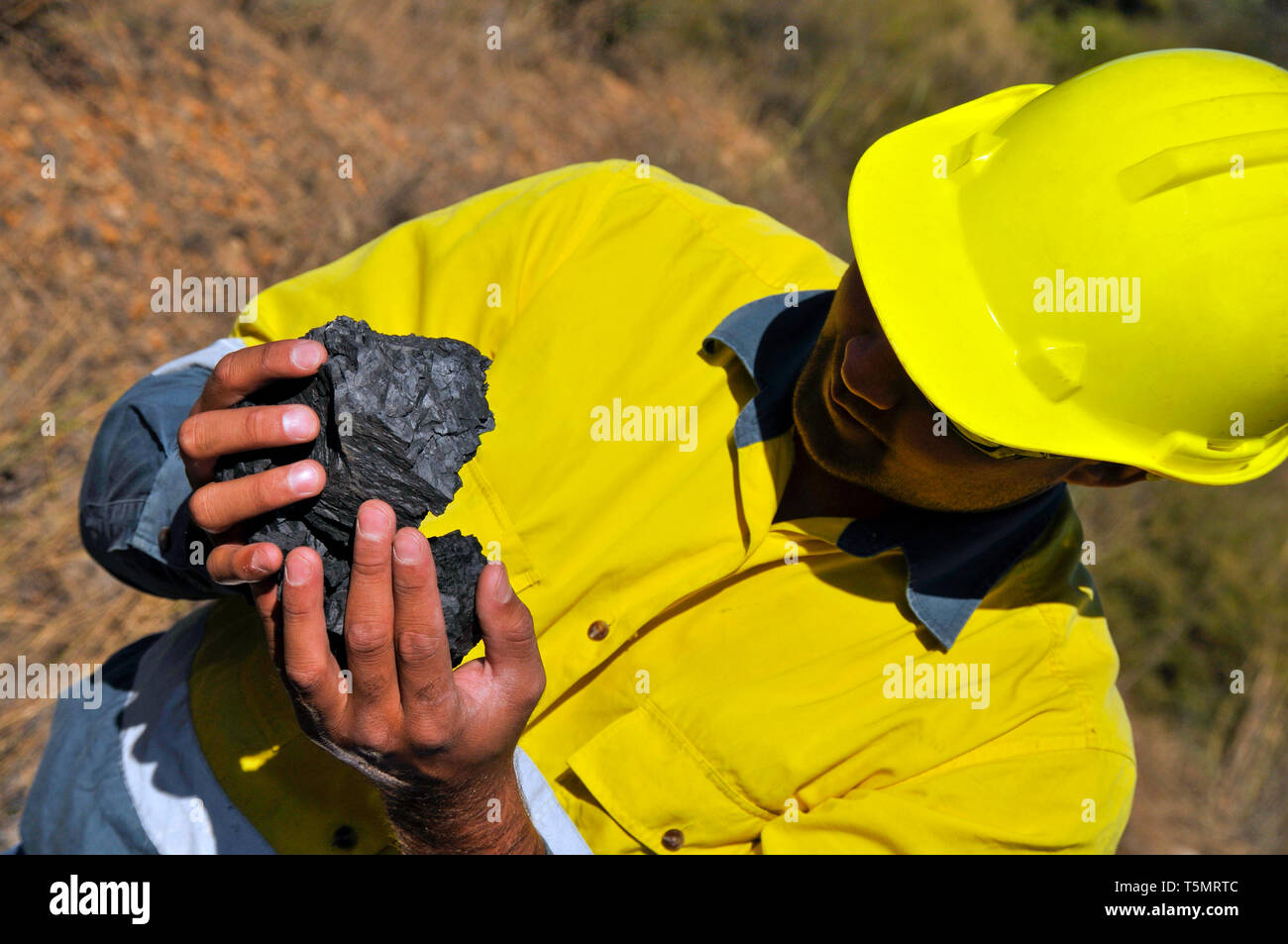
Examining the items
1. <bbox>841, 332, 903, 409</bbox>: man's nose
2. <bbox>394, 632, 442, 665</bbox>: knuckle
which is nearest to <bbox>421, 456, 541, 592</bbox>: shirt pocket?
<bbox>394, 632, 442, 665</bbox>: knuckle

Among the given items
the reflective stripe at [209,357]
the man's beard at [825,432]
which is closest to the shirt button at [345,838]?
the reflective stripe at [209,357]

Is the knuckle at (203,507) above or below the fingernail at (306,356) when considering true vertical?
below

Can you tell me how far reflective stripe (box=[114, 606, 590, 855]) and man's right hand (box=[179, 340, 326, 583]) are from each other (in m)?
0.47

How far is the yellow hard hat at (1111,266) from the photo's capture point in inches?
63.6

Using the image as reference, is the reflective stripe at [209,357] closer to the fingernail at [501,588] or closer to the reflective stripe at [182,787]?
the reflective stripe at [182,787]

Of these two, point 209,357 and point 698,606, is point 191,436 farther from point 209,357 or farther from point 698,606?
point 698,606

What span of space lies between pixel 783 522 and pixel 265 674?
1.10 metres

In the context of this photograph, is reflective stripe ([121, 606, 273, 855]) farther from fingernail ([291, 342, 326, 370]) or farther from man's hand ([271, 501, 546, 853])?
fingernail ([291, 342, 326, 370])

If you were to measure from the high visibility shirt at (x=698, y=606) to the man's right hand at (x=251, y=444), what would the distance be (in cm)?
41

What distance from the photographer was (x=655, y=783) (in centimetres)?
191

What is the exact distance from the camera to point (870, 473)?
1.99 metres

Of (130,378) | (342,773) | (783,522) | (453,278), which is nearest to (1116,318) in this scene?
(783,522)

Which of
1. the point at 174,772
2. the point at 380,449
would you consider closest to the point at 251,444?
the point at 380,449

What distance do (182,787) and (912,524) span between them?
1.58m
